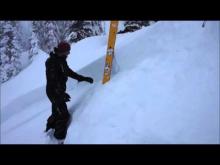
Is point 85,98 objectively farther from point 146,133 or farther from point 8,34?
point 8,34

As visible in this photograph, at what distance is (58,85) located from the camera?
5.87 meters

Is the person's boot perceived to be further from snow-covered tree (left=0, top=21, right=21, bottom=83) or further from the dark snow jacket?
snow-covered tree (left=0, top=21, right=21, bottom=83)

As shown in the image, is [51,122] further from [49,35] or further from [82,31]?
[49,35]

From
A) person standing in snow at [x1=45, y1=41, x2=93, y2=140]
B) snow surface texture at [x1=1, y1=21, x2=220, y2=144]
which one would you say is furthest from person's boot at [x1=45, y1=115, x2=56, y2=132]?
snow surface texture at [x1=1, y1=21, x2=220, y2=144]

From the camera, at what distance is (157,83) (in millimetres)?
5676

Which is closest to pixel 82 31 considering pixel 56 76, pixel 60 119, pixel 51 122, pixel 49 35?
pixel 51 122

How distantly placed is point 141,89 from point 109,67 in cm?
112

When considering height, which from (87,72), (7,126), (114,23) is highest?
(114,23)

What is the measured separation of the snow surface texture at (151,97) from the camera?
4738 mm

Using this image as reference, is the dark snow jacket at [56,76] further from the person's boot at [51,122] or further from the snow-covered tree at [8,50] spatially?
the snow-covered tree at [8,50]

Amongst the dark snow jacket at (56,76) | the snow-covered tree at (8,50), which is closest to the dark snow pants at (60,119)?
the dark snow jacket at (56,76)

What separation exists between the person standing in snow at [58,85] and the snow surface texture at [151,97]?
0.26m

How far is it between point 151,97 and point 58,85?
1.88 meters
